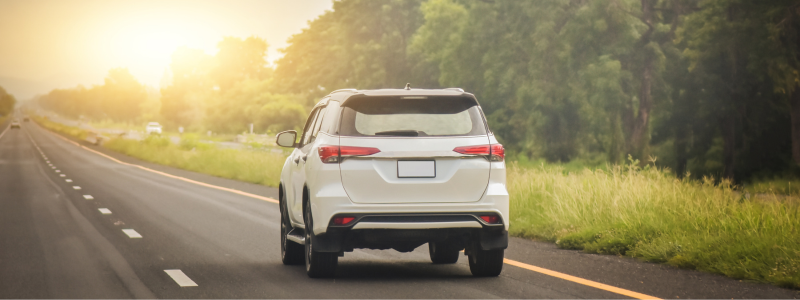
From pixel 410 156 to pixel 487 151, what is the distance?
26.9 inches

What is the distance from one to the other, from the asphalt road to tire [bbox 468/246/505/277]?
101 mm

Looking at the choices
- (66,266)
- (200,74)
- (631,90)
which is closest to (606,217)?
(66,266)

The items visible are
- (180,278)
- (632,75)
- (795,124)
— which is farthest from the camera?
(632,75)

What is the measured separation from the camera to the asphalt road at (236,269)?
764 cm

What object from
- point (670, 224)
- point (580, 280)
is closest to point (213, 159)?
point (670, 224)

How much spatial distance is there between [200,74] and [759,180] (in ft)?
391

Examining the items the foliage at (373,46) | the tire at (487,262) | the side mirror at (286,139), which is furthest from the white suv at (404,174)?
the foliage at (373,46)

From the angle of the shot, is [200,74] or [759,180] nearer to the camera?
[759,180]

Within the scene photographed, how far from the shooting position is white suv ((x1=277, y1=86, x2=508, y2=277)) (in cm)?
746

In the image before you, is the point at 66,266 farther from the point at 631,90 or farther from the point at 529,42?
the point at 529,42

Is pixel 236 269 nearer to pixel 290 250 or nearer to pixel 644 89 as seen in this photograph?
pixel 290 250

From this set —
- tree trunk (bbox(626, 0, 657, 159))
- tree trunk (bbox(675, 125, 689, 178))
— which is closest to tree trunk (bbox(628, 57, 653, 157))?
tree trunk (bbox(626, 0, 657, 159))

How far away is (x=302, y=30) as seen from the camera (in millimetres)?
78812

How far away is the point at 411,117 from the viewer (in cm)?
772
